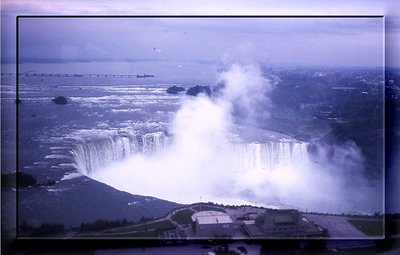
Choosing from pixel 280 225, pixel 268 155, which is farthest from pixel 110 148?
pixel 280 225

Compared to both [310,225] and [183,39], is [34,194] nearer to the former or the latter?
[183,39]

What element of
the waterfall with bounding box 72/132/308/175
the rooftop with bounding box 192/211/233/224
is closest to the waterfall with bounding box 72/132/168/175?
the waterfall with bounding box 72/132/308/175

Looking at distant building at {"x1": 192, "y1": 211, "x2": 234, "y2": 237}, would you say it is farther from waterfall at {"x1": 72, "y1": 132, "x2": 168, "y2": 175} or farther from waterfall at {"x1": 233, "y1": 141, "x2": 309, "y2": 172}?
waterfall at {"x1": 72, "y1": 132, "x2": 168, "y2": 175}

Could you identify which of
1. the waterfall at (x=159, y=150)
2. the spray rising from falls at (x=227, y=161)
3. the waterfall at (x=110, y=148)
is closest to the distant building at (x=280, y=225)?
the spray rising from falls at (x=227, y=161)

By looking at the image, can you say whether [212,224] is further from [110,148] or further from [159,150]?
[110,148]

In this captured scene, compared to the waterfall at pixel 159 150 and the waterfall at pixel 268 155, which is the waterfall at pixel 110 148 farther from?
the waterfall at pixel 268 155

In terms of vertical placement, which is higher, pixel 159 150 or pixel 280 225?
pixel 159 150

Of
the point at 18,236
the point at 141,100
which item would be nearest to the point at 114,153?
the point at 141,100

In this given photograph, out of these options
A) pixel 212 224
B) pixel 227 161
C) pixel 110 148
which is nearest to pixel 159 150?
pixel 110 148
